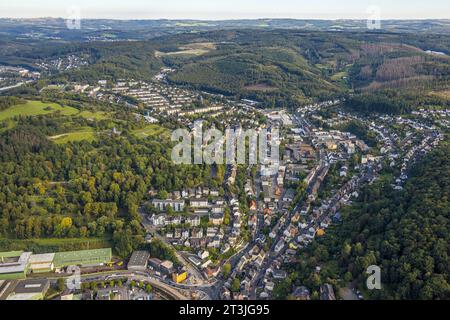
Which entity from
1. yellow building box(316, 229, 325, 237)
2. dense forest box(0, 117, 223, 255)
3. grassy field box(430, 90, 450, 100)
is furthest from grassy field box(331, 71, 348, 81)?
yellow building box(316, 229, 325, 237)

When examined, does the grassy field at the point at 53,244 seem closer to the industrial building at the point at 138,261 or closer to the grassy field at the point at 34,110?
the industrial building at the point at 138,261

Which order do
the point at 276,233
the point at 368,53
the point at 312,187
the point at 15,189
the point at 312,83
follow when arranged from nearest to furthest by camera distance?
the point at 276,233 < the point at 15,189 < the point at 312,187 < the point at 312,83 < the point at 368,53

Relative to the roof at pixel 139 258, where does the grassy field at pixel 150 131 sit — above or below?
above

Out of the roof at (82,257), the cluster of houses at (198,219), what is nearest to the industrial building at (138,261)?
the roof at (82,257)

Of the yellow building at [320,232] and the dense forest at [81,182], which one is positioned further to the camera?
the dense forest at [81,182]

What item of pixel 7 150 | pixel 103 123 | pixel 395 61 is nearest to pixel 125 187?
pixel 7 150

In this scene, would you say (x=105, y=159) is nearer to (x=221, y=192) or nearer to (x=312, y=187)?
(x=221, y=192)
